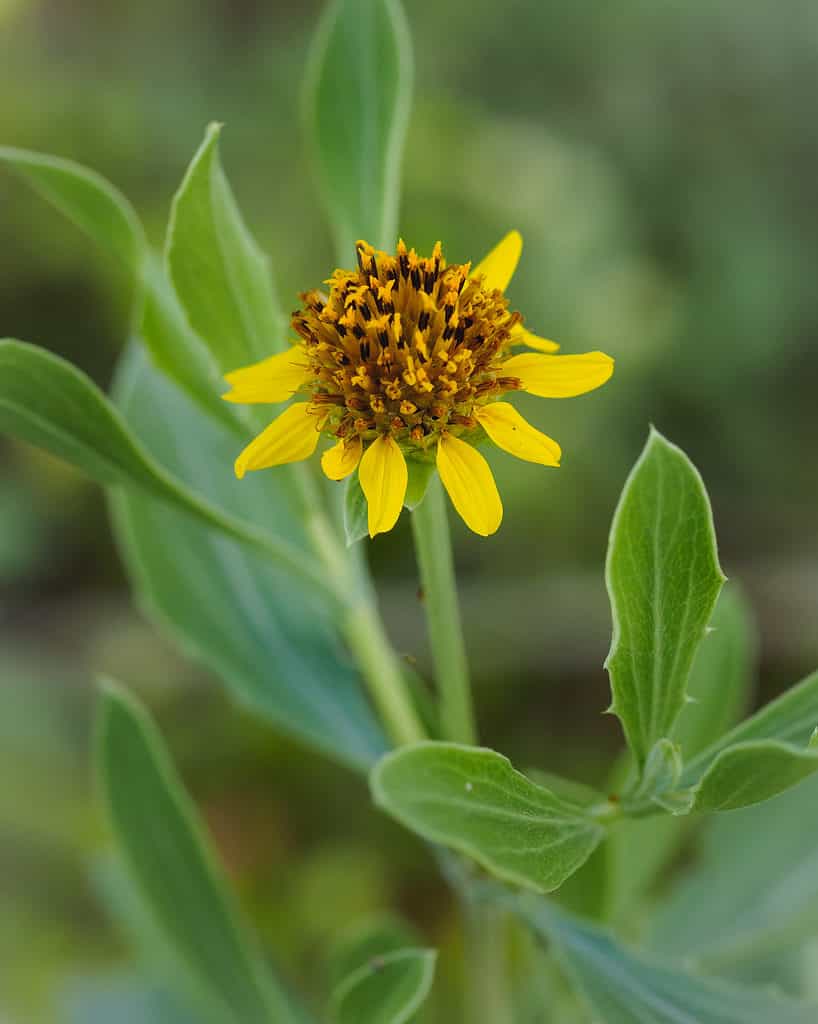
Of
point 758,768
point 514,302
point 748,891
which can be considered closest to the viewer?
point 758,768

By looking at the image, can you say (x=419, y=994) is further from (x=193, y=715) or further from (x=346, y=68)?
(x=193, y=715)

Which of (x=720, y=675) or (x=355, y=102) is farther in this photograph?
(x=720, y=675)

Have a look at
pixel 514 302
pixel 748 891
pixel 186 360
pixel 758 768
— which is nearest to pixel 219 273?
pixel 186 360

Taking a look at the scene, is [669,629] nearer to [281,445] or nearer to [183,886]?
[281,445]

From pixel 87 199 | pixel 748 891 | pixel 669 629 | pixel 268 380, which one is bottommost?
pixel 748 891

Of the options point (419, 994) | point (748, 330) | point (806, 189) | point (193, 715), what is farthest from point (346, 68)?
point (806, 189)

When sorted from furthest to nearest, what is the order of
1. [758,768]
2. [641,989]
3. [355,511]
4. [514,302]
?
[514,302], [641,989], [355,511], [758,768]

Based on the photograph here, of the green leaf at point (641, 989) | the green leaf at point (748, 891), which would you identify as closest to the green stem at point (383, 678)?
the green leaf at point (641, 989)
